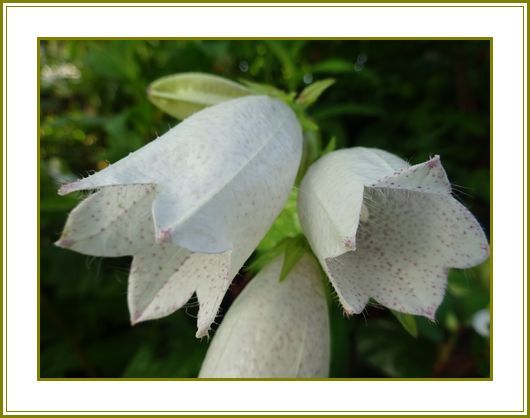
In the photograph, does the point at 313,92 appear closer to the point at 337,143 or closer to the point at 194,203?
the point at 337,143

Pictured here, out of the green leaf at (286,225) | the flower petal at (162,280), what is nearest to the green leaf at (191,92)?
the green leaf at (286,225)

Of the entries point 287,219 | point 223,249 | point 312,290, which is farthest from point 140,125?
point 223,249

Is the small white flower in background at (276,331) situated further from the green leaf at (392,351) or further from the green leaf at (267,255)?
the green leaf at (392,351)

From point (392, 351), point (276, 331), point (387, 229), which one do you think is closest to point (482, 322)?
point (392, 351)

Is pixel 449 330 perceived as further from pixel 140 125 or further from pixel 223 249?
pixel 223 249

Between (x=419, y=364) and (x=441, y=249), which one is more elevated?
(x=441, y=249)

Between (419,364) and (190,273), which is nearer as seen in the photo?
(190,273)
